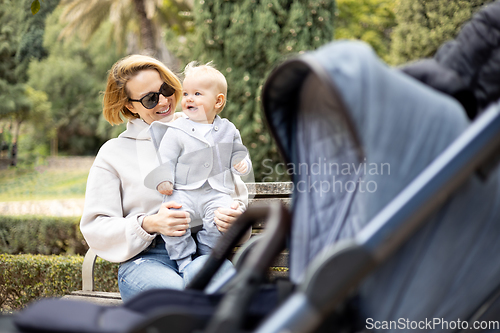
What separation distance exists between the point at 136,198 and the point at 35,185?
1355 cm

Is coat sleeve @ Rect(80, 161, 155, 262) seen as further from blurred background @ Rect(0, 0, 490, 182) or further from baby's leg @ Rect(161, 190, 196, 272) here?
blurred background @ Rect(0, 0, 490, 182)

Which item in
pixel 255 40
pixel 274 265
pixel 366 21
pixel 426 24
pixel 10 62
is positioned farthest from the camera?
pixel 10 62

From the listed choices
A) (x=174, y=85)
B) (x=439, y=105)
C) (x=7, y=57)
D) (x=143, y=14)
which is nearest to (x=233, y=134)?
(x=174, y=85)

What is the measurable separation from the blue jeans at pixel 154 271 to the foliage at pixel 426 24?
26.2ft

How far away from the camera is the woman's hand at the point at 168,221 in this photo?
1.95m

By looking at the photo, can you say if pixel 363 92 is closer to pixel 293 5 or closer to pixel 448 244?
pixel 448 244

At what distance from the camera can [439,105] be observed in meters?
1.19

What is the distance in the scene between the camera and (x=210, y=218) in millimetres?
2113

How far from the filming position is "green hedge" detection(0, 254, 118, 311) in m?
4.06

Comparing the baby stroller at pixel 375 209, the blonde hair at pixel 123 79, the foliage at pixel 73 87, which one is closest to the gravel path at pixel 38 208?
the blonde hair at pixel 123 79

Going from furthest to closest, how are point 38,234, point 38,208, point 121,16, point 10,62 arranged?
point 10,62 < point 121,16 < point 38,208 < point 38,234

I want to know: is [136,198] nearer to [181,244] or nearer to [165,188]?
[165,188]

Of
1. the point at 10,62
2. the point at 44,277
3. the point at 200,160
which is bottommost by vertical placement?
the point at 44,277

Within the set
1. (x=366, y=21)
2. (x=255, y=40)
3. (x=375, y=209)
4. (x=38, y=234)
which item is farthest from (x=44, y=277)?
(x=366, y=21)
